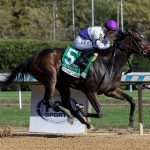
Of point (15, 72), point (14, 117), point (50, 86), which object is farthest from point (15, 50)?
point (50, 86)

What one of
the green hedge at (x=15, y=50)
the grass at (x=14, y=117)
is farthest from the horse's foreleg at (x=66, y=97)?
the green hedge at (x=15, y=50)

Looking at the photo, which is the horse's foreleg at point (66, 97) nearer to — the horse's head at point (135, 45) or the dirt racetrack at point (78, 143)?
the dirt racetrack at point (78, 143)

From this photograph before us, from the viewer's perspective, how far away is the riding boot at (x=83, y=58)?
12.1m

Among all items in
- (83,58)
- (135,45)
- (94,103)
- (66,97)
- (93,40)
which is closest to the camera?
(94,103)

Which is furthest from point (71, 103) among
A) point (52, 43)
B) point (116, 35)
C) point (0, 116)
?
point (52, 43)

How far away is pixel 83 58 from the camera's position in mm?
12156

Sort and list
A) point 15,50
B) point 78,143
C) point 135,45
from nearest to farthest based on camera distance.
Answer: point 78,143, point 135,45, point 15,50

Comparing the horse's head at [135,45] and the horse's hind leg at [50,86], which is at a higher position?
the horse's head at [135,45]

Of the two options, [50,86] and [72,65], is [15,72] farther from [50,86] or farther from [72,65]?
[72,65]

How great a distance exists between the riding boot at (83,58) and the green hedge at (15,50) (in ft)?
73.9

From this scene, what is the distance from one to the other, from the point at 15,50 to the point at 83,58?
2319 centimetres

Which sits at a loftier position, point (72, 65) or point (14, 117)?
point (72, 65)

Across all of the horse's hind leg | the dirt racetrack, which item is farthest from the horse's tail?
the dirt racetrack

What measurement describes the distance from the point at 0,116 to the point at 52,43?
57.3 ft
